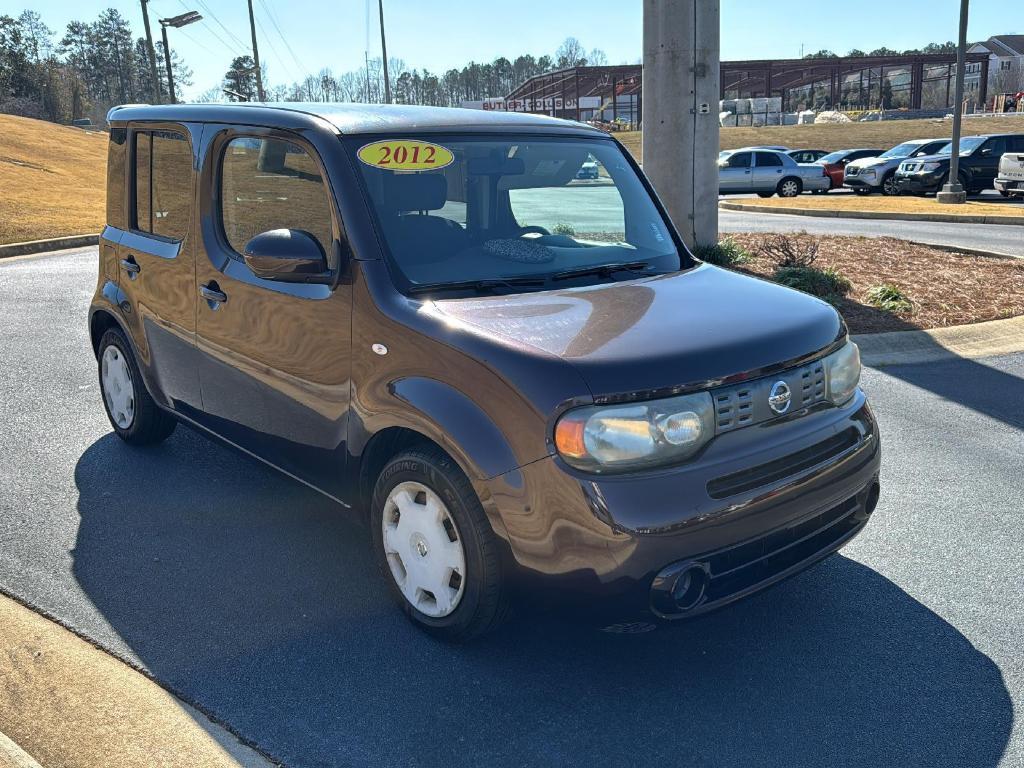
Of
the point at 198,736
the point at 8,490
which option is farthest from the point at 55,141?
the point at 198,736

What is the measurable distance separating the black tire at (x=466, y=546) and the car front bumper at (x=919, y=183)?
25415 millimetres

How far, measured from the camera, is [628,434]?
2.79 metres

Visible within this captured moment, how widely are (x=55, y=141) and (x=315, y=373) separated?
132ft

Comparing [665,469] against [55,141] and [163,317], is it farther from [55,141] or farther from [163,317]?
[55,141]

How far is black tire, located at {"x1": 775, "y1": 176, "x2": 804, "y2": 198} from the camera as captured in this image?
95.0ft

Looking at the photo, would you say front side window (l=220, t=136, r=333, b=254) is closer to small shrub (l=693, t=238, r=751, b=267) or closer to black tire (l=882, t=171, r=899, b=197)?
small shrub (l=693, t=238, r=751, b=267)

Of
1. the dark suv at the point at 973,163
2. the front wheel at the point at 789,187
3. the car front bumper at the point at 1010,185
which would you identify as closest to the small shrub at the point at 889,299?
the car front bumper at the point at 1010,185

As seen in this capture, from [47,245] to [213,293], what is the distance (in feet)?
49.9

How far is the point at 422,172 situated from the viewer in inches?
146

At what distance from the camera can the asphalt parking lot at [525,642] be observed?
2.84 metres

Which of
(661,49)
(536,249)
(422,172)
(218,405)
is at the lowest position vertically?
(218,405)

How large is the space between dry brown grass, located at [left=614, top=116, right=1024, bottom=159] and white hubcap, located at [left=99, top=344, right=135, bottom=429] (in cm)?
4449

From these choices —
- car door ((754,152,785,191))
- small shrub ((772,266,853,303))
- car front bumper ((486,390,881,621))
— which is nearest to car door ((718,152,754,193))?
car door ((754,152,785,191))

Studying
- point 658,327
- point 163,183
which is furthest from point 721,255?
point 658,327
